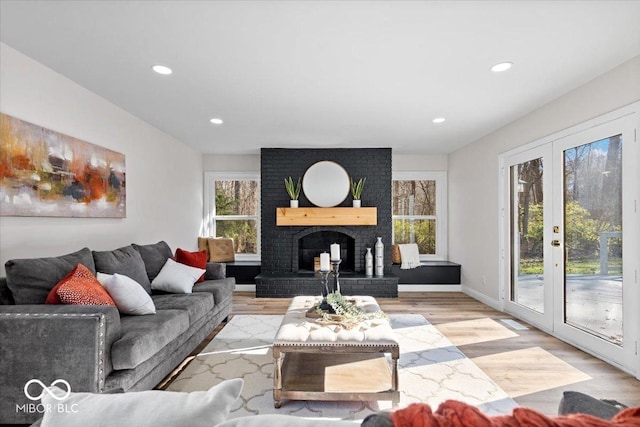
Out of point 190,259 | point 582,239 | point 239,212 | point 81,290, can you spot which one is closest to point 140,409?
point 81,290

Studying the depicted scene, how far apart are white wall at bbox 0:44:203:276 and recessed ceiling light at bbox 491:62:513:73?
11.7 feet

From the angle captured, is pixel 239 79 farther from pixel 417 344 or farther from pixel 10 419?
pixel 417 344

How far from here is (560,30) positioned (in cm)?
227

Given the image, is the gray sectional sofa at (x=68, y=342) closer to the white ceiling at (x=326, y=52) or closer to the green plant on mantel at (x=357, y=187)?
the white ceiling at (x=326, y=52)

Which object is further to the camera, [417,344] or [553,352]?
[417,344]

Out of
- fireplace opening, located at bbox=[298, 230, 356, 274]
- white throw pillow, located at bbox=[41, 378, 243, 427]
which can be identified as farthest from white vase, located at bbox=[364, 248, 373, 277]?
white throw pillow, located at bbox=[41, 378, 243, 427]

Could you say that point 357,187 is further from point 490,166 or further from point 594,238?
point 594,238

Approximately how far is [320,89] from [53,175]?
7.69 ft

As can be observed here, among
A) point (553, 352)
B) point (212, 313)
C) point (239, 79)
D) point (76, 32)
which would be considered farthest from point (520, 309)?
point (76, 32)

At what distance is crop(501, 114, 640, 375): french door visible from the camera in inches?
110

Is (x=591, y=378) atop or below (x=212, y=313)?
below

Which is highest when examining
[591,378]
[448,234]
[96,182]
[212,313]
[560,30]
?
[560,30]

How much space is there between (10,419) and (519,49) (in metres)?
3.87

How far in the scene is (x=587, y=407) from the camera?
2.59 feet
